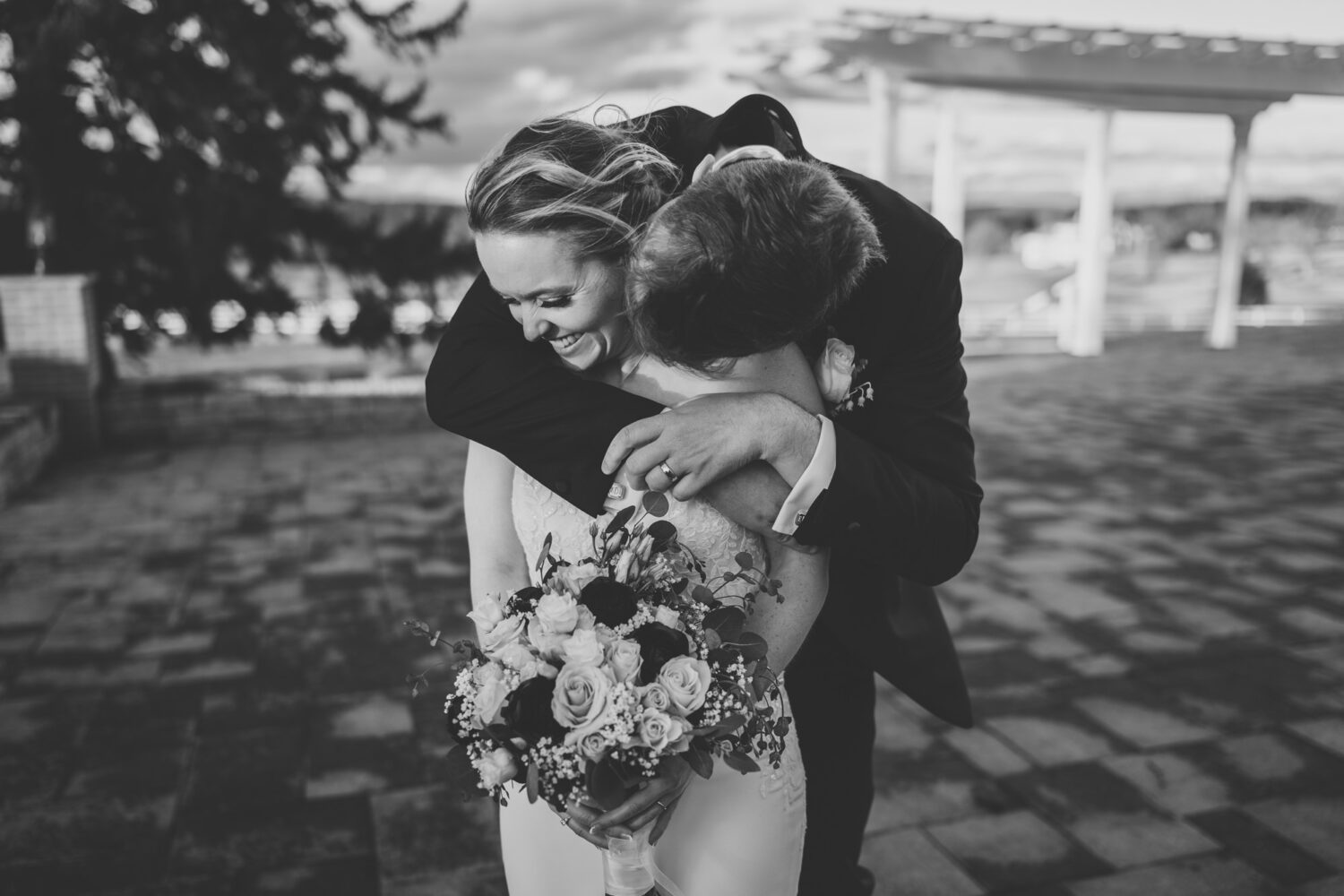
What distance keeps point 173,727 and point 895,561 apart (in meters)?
3.06

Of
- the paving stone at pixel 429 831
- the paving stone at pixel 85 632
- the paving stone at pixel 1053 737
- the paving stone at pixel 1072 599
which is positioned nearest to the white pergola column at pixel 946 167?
the paving stone at pixel 1072 599

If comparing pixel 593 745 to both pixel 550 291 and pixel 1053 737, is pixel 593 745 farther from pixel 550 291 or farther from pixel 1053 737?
pixel 1053 737

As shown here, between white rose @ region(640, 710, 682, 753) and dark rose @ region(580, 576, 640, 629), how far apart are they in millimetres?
141

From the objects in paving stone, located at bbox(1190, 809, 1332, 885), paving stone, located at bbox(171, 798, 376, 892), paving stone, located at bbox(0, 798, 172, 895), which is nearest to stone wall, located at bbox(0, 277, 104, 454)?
paving stone, located at bbox(0, 798, 172, 895)

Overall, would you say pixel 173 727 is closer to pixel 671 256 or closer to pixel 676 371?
pixel 676 371

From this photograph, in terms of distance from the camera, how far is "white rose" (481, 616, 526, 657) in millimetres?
1367

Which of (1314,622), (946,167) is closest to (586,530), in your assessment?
(1314,622)

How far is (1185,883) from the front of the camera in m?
2.64

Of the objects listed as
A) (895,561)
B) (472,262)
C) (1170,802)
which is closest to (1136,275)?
(472,262)

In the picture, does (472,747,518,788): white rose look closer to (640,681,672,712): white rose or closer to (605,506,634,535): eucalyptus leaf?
(640,681,672,712): white rose

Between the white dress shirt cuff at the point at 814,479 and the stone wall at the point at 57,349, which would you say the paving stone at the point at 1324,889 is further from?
the stone wall at the point at 57,349

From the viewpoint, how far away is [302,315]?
1052cm

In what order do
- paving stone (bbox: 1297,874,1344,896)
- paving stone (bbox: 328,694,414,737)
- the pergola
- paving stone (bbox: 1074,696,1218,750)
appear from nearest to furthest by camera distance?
paving stone (bbox: 1297,874,1344,896)
paving stone (bbox: 1074,696,1218,750)
paving stone (bbox: 328,694,414,737)
the pergola

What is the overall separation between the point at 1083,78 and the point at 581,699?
12.9 meters
